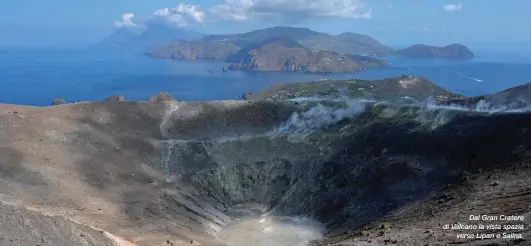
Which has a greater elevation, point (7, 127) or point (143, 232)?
point (7, 127)

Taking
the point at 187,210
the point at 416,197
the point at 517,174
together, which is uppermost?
the point at 517,174

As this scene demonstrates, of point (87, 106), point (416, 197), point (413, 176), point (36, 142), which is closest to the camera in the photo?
point (416, 197)

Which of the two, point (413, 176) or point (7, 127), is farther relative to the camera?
point (7, 127)

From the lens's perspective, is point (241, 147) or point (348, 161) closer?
point (348, 161)

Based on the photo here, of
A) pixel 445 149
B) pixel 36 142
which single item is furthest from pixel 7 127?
pixel 445 149

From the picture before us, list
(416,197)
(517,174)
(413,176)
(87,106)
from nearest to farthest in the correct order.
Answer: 1. (517,174)
2. (416,197)
3. (413,176)
4. (87,106)

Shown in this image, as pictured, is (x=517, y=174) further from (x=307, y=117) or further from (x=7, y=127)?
(x=7, y=127)

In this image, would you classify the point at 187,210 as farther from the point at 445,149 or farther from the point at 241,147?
the point at 445,149

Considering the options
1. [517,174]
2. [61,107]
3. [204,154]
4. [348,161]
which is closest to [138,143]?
[204,154]

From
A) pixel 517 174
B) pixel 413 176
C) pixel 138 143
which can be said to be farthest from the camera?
pixel 138 143
